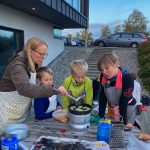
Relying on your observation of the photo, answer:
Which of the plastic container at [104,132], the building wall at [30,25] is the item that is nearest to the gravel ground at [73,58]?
the building wall at [30,25]

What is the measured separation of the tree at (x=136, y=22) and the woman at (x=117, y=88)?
40758 mm

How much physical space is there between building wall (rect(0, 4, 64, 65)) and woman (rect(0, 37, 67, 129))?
6230 millimetres

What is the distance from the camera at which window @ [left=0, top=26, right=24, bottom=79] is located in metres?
8.79

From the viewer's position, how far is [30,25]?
11.4 meters

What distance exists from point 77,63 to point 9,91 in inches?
37.4

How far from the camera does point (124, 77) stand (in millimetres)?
2791

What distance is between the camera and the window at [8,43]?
28.8ft

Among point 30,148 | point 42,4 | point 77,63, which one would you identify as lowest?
point 30,148

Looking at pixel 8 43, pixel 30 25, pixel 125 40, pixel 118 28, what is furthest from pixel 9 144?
pixel 118 28

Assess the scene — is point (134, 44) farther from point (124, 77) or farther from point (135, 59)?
point (124, 77)

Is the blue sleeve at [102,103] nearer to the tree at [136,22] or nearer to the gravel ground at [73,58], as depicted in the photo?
the gravel ground at [73,58]

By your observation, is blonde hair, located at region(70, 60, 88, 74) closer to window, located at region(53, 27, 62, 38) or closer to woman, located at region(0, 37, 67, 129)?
woman, located at region(0, 37, 67, 129)

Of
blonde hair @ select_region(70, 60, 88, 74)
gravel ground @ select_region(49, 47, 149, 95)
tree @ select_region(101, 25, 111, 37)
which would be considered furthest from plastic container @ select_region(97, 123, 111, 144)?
tree @ select_region(101, 25, 111, 37)

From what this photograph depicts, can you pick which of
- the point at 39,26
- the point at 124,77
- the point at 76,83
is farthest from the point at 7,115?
the point at 39,26
